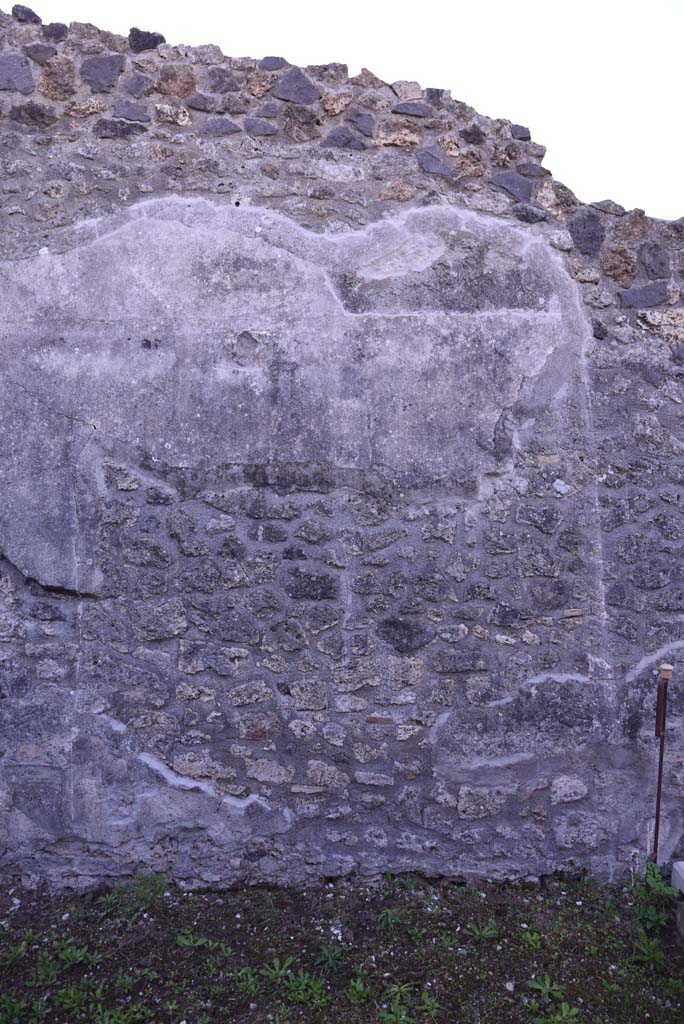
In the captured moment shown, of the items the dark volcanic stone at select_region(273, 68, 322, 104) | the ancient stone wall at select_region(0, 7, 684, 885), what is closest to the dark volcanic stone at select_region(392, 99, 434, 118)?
the ancient stone wall at select_region(0, 7, 684, 885)

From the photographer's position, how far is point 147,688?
9.69 ft

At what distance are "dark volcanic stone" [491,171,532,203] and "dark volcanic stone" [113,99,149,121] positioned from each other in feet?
4.33

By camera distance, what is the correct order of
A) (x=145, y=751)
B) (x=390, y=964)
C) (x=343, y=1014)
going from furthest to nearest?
(x=145, y=751), (x=390, y=964), (x=343, y=1014)

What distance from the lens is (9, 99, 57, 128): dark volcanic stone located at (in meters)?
3.01

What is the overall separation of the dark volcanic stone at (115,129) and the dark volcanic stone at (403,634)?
2.00 metres

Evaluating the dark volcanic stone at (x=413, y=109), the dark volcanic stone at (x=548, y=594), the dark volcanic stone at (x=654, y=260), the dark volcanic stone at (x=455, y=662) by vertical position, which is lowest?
the dark volcanic stone at (x=455, y=662)

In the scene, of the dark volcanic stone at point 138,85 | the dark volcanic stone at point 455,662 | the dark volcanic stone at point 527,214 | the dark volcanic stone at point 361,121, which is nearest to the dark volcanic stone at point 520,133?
the dark volcanic stone at point 527,214

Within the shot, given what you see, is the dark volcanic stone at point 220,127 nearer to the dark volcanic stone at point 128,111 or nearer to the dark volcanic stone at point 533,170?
the dark volcanic stone at point 128,111

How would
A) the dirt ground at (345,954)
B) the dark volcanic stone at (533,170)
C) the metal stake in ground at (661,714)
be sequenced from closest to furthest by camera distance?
the dirt ground at (345,954) → the metal stake in ground at (661,714) → the dark volcanic stone at (533,170)

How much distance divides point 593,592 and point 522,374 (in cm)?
84

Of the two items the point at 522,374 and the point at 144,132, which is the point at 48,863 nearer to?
the point at 522,374

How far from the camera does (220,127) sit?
9.97ft

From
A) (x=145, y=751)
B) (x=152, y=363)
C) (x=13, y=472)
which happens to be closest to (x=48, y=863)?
(x=145, y=751)

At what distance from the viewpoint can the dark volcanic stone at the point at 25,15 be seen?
3034 millimetres
